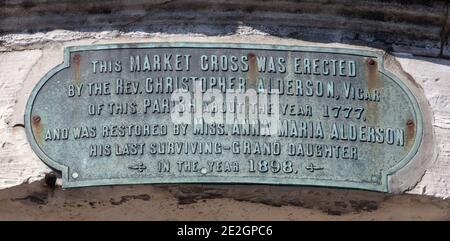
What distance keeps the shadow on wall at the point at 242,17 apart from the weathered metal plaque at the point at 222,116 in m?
0.09

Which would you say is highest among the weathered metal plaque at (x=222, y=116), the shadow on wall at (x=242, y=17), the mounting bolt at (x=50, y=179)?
the shadow on wall at (x=242, y=17)

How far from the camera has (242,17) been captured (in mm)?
5188

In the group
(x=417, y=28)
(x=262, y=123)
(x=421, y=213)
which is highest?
(x=417, y=28)

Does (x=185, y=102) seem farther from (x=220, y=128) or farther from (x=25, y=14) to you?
(x=25, y=14)

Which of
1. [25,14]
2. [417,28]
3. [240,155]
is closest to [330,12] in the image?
[417,28]

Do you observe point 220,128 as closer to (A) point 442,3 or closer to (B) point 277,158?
(B) point 277,158

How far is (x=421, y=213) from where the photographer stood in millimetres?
5152

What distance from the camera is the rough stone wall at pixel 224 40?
509 cm

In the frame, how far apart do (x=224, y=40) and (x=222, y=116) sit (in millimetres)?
305

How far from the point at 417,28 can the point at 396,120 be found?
389 mm

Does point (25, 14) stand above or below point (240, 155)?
above

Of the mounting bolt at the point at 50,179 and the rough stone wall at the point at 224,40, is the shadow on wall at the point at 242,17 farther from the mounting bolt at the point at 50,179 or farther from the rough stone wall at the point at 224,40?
the mounting bolt at the point at 50,179

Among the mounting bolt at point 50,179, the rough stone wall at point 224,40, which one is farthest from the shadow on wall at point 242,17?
the mounting bolt at point 50,179

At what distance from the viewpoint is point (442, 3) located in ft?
17.1
